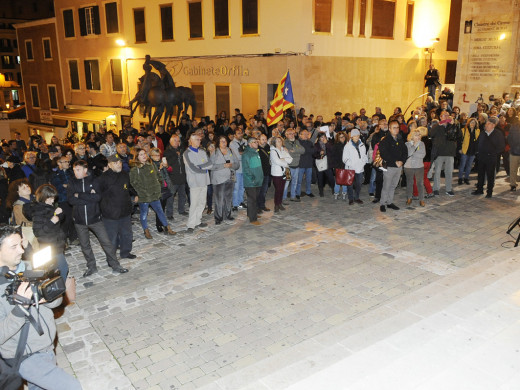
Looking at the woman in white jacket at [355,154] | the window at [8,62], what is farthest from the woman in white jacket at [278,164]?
the window at [8,62]

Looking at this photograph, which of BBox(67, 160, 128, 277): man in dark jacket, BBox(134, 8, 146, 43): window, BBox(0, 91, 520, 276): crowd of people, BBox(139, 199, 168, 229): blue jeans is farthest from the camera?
BBox(134, 8, 146, 43): window

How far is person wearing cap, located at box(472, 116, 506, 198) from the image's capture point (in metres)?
11.1

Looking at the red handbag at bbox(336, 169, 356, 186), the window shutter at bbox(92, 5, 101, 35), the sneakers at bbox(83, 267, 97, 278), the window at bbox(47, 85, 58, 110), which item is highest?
the window shutter at bbox(92, 5, 101, 35)

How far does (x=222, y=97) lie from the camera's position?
73.4 ft

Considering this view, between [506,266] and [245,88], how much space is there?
16511 millimetres

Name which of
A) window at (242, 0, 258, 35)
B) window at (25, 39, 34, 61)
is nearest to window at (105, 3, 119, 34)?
window at (242, 0, 258, 35)

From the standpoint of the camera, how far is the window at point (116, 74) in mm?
27219

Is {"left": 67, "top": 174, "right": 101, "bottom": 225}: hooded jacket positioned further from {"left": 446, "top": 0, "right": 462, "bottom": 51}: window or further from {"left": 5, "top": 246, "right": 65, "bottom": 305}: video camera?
{"left": 446, "top": 0, "right": 462, "bottom": 51}: window

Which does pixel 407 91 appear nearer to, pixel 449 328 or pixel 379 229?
pixel 379 229

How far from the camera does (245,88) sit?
21.2 metres

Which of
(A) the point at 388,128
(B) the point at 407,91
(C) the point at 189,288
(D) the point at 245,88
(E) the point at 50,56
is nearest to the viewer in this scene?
(C) the point at 189,288

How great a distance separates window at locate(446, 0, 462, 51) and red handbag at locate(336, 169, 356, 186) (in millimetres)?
18640

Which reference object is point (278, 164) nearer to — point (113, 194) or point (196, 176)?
point (196, 176)

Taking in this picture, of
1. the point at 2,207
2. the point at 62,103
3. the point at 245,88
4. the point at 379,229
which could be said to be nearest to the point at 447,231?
the point at 379,229
